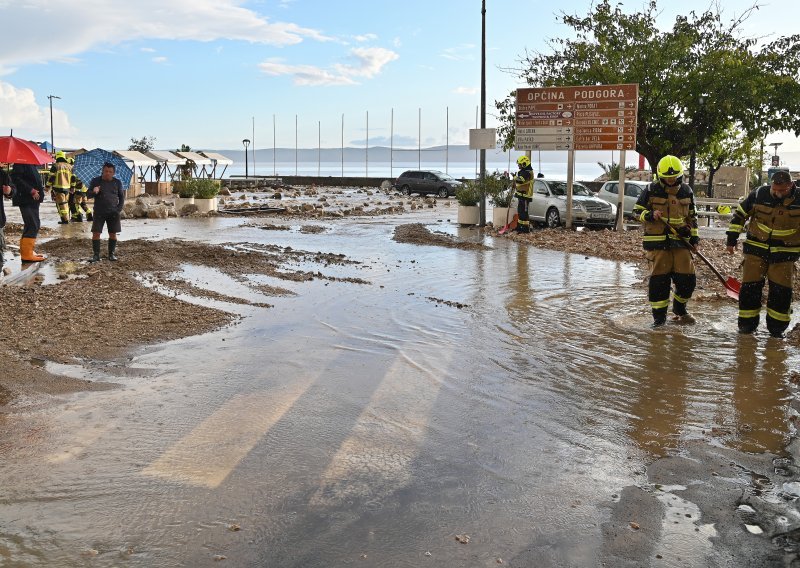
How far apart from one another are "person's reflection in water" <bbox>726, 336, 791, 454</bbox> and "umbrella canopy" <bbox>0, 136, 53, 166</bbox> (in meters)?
10.6

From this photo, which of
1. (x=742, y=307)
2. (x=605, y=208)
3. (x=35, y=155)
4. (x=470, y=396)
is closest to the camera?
(x=470, y=396)

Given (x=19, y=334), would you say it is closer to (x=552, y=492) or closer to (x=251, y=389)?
(x=251, y=389)

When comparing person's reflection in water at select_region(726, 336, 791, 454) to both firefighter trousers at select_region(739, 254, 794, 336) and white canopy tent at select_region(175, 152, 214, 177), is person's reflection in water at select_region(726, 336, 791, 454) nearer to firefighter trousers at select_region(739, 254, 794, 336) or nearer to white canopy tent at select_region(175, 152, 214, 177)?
firefighter trousers at select_region(739, 254, 794, 336)

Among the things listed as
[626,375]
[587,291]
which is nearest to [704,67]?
[587,291]

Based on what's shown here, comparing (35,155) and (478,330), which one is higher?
(35,155)

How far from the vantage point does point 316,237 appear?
19.1 m

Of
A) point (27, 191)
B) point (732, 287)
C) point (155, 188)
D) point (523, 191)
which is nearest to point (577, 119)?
point (523, 191)

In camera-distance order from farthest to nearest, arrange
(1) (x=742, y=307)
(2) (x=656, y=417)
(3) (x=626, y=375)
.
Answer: (1) (x=742, y=307) → (3) (x=626, y=375) → (2) (x=656, y=417)

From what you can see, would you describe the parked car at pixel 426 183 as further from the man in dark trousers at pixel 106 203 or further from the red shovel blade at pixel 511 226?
the man in dark trousers at pixel 106 203

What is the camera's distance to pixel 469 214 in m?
22.9

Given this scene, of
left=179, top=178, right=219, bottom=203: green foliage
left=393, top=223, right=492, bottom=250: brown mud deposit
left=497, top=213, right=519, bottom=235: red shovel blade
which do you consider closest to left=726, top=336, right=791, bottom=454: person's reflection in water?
left=393, top=223, right=492, bottom=250: brown mud deposit

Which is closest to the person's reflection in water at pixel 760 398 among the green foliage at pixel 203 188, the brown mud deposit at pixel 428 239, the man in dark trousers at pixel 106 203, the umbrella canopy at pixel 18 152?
the brown mud deposit at pixel 428 239

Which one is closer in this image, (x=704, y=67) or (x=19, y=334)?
(x=19, y=334)

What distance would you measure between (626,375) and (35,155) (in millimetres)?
10066
